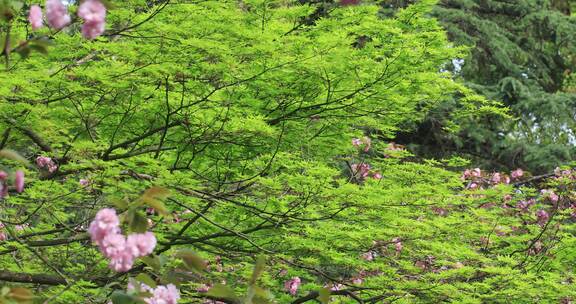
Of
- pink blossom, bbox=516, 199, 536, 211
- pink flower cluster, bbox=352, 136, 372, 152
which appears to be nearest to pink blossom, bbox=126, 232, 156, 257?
pink flower cluster, bbox=352, 136, 372, 152

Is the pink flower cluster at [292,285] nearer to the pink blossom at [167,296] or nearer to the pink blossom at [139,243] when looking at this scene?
the pink blossom at [167,296]

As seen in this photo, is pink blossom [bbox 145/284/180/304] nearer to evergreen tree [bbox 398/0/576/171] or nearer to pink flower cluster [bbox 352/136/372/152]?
pink flower cluster [bbox 352/136/372/152]

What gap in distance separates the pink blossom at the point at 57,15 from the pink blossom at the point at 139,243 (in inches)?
20.8

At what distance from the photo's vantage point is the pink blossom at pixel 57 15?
1.91 meters

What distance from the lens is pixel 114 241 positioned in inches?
77.2

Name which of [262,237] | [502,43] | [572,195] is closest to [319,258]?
[262,237]

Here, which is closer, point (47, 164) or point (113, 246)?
point (113, 246)

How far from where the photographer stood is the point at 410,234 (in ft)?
15.0

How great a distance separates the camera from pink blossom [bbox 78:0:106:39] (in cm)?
185

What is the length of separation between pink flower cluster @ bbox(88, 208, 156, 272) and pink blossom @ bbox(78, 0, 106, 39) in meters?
0.42

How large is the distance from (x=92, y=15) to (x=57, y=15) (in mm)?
110

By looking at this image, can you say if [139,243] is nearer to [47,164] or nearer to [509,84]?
[47,164]

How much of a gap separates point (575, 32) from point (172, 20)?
9.26 metres

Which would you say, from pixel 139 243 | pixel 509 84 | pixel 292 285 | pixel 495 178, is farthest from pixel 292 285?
pixel 509 84
